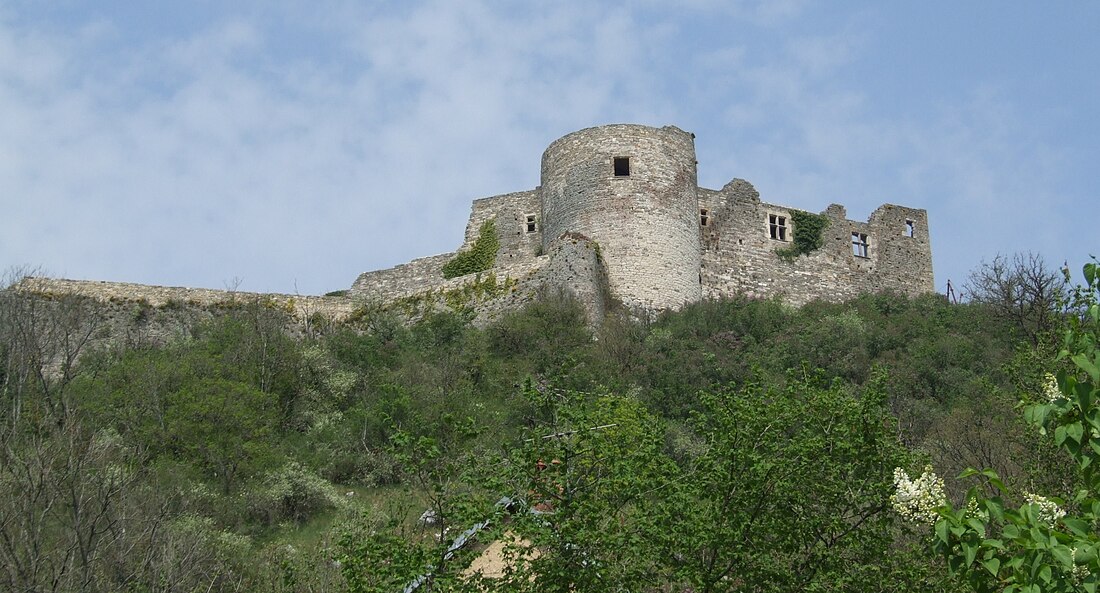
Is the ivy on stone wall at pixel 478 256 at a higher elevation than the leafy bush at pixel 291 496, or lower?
higher

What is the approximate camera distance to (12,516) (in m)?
16.0

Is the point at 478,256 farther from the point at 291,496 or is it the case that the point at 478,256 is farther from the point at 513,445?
the point at 513,445

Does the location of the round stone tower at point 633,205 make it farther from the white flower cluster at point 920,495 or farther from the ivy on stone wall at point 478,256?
the white flower cluster at point 920,495

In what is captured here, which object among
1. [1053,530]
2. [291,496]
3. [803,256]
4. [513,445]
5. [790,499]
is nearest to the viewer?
[1053,530]

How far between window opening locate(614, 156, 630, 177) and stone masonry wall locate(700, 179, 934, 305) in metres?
3.85

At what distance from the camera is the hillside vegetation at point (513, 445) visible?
11.1 m

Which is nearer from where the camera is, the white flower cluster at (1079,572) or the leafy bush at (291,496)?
the white flower cluster at (1079,572)

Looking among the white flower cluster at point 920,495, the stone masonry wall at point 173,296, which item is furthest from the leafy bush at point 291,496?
the white flower cluster at point 920,495

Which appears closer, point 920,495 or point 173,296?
point 920,495

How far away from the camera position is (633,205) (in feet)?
104

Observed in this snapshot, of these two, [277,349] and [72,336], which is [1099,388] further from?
[72,336]

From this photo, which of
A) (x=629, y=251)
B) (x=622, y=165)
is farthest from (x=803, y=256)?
(x=629, y=251)

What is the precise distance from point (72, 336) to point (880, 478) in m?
23.1

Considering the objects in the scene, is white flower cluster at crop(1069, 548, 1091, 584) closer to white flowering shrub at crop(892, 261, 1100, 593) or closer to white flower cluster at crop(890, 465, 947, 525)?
white flowering shrub at crop(892, 261, 1100, 593)
